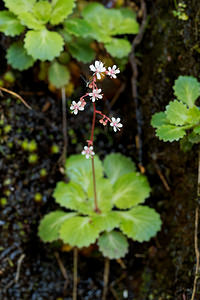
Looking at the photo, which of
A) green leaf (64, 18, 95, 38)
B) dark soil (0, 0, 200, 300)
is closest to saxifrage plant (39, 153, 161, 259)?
dark soil (0, 0, 200, 300)

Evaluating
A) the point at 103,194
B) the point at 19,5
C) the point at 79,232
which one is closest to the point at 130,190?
the point at 103,194

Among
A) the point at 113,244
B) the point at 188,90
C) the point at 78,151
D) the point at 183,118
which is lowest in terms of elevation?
the point at 113,244

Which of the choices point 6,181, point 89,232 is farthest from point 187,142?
point 6,181

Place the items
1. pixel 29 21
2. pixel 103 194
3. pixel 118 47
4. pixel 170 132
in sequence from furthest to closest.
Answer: pixel 118 47, pixel 103 194, pixel 29 21, pixel 170 132

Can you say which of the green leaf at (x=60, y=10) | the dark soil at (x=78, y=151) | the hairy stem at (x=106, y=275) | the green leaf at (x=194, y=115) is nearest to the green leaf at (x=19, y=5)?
the green leaf at (x=60, y=10)

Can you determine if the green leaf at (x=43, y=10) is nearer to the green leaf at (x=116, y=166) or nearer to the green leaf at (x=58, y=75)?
the green leaf at (x=58, y=75)

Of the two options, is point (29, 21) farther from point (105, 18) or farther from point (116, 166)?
point (116, 166)

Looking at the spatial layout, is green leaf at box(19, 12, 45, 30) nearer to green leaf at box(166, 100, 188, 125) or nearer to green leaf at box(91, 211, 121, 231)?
green leaf at box(166, 100, 188, 125)
